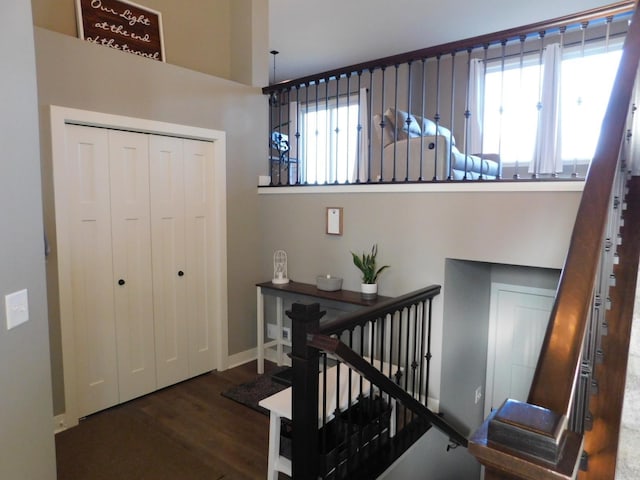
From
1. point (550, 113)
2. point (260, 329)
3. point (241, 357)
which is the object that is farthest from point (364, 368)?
point (550, 113)

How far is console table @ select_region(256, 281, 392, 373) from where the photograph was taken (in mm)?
3070

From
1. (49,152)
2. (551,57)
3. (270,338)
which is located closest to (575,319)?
(49,152)

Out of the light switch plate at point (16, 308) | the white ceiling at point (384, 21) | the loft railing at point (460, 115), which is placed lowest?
the light switch plate at point (16, 308)

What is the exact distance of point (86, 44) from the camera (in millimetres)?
2678

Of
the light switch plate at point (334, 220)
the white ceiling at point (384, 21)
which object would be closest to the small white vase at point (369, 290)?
the light switch plate at point (334, 220)

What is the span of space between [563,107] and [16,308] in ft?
16.1

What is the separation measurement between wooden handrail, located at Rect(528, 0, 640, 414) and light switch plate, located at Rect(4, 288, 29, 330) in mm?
1541

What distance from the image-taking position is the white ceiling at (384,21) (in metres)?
4.28

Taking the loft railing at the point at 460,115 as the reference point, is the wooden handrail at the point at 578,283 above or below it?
below

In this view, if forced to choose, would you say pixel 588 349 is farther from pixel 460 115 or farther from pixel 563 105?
pixel 460 115

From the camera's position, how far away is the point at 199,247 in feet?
11.6

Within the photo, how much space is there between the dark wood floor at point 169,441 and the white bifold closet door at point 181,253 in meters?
0.34

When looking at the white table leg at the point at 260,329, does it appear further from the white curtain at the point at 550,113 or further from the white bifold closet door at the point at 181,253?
the white curtain at the point at 550,113

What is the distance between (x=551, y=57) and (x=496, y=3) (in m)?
0.89
